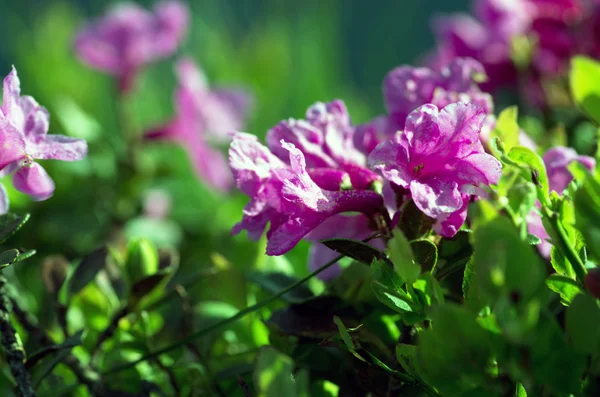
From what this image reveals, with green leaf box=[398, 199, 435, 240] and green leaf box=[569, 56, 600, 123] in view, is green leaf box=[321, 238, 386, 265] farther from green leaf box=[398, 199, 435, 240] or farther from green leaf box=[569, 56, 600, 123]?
green leaf box=[569, 56, 600, 123]

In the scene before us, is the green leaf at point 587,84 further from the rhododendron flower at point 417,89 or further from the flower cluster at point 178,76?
the flower cluster at point 178,76

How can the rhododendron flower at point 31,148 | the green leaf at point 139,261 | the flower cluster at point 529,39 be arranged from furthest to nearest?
the flower cluster at point 529,39
the green leaf at point 139,261
the rhododendron flower at point 31,148

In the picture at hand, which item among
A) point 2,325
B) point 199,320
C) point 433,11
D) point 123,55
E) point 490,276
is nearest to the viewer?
point 490,276

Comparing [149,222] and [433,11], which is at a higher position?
[149,222]

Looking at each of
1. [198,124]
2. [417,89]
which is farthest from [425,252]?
[198,124]

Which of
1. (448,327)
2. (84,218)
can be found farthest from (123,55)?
(448,327)

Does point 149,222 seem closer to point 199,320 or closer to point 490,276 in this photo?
point 199,320

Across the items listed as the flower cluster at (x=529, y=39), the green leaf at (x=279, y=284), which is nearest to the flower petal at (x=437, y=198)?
the green leaf at (x=279, y=284)
